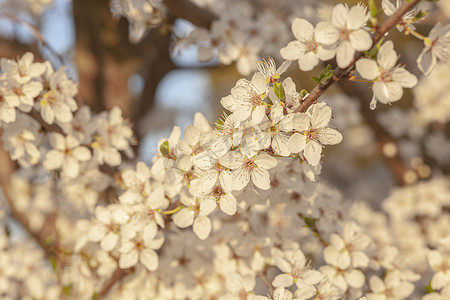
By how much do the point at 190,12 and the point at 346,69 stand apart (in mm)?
1194

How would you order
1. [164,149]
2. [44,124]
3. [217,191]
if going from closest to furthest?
[217,191] → [164,149] → [44,124]

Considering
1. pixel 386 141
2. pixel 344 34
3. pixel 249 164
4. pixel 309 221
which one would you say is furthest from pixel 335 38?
pixel 386 141

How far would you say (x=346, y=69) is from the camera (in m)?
1.08

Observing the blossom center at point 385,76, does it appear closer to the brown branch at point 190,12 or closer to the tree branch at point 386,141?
the brown branch at point 190,12

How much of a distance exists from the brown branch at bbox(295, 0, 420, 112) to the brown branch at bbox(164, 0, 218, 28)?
3.55ft

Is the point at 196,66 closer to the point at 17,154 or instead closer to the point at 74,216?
the point at 74,216

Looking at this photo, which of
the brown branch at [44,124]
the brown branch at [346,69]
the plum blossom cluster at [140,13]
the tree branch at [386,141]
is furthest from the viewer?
the tree branch at [386,141]

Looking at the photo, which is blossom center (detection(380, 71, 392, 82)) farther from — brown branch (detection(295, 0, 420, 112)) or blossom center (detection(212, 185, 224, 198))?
blossom center (detection(212, 185, 224, 198))

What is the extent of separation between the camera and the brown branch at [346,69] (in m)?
1.02

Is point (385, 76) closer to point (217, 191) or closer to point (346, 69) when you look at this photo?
point (346, 69)

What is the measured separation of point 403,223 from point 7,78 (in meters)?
3.33

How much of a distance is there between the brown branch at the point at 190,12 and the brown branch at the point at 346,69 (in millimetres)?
1083

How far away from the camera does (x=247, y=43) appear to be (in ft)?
7.61

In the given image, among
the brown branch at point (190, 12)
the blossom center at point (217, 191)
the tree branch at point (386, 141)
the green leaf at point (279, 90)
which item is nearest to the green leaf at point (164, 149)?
the blossom center at point (217, 191)
